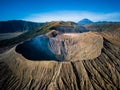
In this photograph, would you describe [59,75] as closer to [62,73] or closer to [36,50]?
[62,73]

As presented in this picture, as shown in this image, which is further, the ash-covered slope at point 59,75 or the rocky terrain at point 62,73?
the rocky terrain at point 62,73

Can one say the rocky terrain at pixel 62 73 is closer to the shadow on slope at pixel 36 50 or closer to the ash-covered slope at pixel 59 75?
the ash-covered slope at pixel 59 75

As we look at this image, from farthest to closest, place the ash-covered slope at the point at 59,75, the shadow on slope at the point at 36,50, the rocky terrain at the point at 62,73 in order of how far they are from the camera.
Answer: the shadow on slope at the point at 36,50, the rocky terrain at the point at 62,73, the ash-covered slope at the point at 59,75

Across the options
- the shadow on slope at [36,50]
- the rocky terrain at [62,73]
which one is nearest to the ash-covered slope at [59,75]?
the rocky terrain at [62,73]

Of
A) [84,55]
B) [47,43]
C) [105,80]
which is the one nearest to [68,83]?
[105,80]

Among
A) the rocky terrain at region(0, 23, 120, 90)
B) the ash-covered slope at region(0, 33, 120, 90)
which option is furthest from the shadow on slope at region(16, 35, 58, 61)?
the ash-covered slope at region(0, 33, 120, 90)

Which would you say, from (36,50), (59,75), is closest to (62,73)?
(59,75)

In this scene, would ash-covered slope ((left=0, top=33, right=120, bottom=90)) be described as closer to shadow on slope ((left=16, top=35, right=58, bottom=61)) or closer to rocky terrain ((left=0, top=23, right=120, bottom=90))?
rocky terrain ((left=0, top=23, right=120, bottom=90))

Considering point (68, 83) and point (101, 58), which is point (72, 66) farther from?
point (101, 58)
